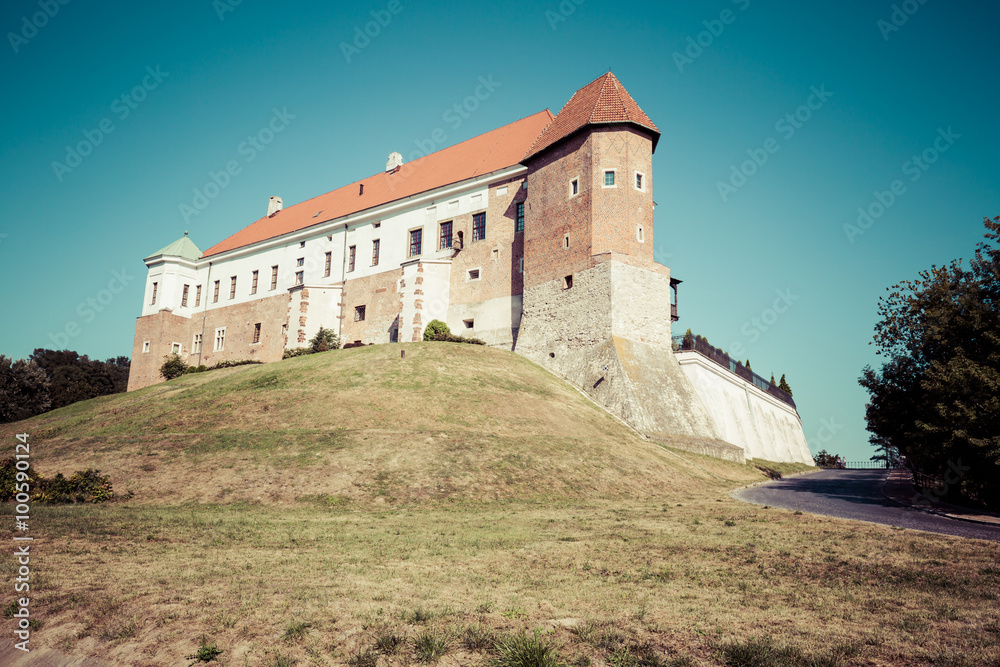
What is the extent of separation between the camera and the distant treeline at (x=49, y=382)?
48.5 meters

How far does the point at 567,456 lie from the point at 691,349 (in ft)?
57.8

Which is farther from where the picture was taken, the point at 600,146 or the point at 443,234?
the point at 443,234

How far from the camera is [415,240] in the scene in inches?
1780

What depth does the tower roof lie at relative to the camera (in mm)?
58062

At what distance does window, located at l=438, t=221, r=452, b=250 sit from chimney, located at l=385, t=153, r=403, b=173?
46.8 feet

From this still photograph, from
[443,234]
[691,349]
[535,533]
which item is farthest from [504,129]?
[535,533]

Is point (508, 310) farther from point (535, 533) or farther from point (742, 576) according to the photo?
point (742, 576)

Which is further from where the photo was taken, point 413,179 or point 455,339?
point 413,179

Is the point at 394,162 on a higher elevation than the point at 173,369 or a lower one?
higher

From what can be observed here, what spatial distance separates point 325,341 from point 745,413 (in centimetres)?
2990

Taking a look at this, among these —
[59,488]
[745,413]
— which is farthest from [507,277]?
[59,488]

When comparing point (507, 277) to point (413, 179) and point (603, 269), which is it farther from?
point (413, 179)

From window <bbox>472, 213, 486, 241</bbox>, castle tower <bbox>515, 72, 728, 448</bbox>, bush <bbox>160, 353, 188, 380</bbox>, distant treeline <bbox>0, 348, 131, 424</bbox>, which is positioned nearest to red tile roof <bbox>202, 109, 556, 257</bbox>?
window <bbox>472, 213, 486, 241</bbox>

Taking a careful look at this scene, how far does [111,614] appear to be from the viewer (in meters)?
6.15
